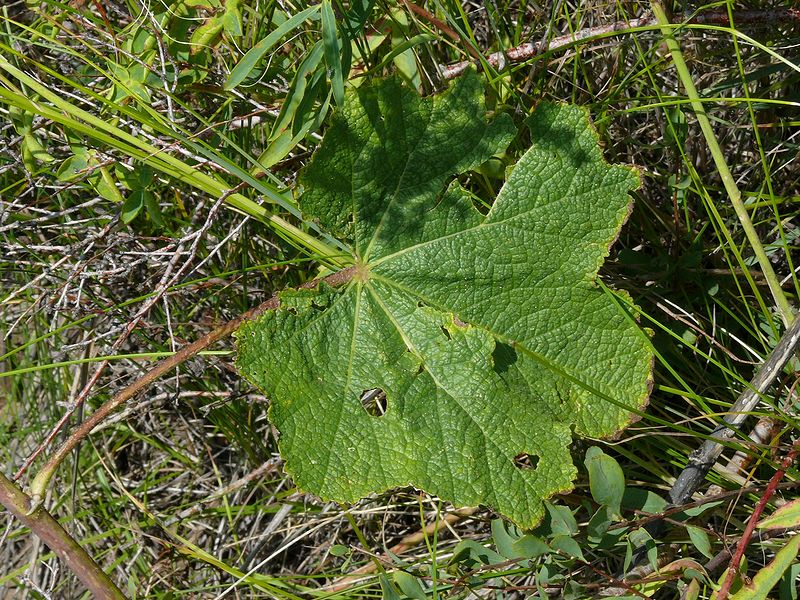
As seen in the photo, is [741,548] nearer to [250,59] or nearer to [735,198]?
[735,198]

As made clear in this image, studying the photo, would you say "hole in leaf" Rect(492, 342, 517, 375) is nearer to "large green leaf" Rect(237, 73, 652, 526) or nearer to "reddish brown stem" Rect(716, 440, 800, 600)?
"large green leaf" Rect(237, 73, 652, 526)

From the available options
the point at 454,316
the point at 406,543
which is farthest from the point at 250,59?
the point at 406,543

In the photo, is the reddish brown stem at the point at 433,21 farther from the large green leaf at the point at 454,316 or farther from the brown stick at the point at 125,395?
the brown stick at the point at 125,395

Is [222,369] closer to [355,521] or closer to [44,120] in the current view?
[355,521]

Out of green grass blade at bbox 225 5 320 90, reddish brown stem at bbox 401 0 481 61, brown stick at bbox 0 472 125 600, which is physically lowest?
brown stick at bbox 0 472 125 600

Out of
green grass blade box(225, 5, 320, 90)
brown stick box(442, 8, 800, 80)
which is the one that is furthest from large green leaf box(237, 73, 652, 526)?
brown stick box(442, 8, 800, 80)

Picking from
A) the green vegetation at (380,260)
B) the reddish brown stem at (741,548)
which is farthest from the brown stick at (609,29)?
the reddish brown stem at (741,548)

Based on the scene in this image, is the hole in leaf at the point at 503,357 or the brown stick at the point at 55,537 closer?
the brown stick at the point at 55,537

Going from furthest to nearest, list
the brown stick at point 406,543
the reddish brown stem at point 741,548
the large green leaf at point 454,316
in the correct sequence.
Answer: the brown stick at point 406,543 → the large green leaf at point 454,316 → the reddish brown stem at point 741,548
